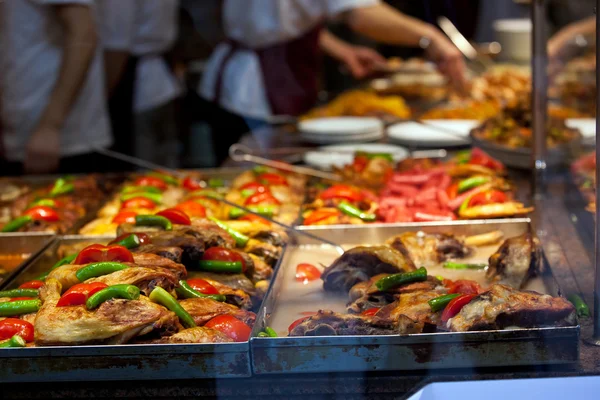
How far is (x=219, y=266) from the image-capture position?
1958 mm

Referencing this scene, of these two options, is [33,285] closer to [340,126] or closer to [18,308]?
[18,308]

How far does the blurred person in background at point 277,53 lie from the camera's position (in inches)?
170

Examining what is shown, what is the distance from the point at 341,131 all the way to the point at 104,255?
201 centimetres

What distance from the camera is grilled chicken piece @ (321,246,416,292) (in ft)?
6.33

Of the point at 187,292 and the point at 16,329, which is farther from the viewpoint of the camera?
the point at 187,292

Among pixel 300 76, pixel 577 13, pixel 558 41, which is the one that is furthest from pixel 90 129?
pixel 577 13

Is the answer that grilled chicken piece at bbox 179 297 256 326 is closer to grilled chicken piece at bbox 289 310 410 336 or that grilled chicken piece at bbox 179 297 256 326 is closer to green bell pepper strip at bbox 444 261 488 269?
grilled chicken piece at bbox 289 310 410 336

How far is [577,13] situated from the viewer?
584 cm

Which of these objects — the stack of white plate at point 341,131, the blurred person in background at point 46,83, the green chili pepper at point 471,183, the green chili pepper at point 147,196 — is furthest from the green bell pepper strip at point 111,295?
the stack of white plate at point 341,131

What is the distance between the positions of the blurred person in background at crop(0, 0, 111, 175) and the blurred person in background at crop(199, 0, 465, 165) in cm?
86

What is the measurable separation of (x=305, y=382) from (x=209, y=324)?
25 centimetres

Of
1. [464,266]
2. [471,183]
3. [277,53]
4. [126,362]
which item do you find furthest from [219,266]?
[277,53]

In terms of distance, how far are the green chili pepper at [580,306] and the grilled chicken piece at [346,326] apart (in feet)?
1.60

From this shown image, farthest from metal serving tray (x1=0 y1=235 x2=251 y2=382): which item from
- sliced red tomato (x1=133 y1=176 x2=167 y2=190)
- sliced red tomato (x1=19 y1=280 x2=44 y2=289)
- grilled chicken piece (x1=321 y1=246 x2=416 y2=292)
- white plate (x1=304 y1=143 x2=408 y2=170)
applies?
white plate (x1=304 y1=143 x2=408 y2=170)
